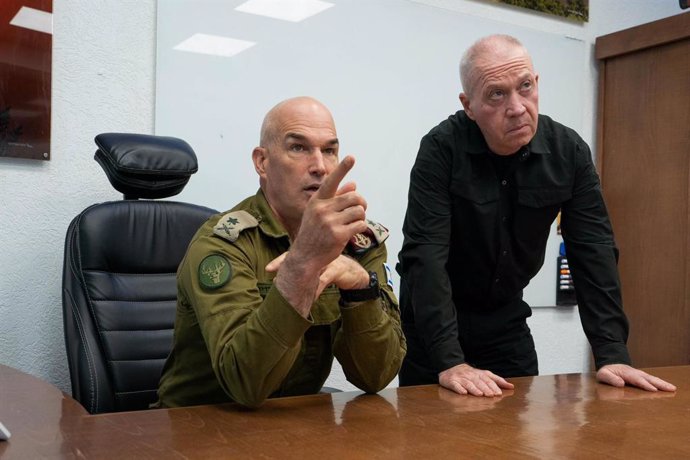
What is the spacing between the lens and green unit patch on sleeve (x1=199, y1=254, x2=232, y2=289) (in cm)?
131

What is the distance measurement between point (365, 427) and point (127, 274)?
1092 millimetres

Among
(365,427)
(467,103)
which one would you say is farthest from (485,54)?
(365,427)

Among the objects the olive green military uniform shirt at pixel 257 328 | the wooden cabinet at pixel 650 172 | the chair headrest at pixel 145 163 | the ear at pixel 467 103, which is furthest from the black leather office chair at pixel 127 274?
the wooden cabinet at pixel 650 172

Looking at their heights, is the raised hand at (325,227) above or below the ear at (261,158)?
below

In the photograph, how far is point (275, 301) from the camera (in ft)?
3.78

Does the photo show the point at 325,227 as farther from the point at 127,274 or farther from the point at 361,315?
the point at 127,274

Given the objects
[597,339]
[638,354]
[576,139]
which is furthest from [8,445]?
[638,354]

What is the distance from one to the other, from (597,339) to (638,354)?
181cm

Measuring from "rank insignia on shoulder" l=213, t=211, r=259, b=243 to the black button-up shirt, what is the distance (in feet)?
1.53

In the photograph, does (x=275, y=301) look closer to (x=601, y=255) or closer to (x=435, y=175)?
(x=435, y=175)

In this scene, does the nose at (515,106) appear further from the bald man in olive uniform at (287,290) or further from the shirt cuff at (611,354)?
the shirt cuff at (611,354)

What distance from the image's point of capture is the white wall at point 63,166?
2203 mm

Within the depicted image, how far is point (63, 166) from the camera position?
2.27 m

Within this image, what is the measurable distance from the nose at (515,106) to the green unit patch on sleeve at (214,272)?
0.81 meters
